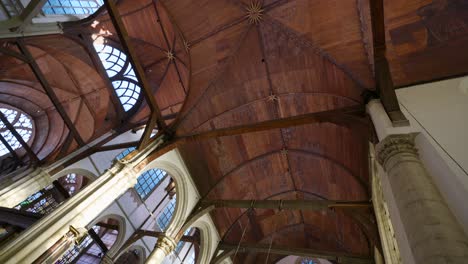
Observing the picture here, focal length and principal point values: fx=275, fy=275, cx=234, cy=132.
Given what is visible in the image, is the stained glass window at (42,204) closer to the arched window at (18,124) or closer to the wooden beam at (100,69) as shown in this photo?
the arched window at (18,124)

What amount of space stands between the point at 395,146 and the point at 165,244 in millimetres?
7905

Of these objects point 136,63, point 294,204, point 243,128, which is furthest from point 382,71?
point 136,63

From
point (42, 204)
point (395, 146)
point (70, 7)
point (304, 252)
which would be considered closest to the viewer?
point (395, 146)

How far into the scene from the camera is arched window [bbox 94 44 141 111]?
15.1 metres

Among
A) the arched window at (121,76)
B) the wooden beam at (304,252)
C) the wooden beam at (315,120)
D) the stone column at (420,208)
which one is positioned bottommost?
the stone column at (420,208)

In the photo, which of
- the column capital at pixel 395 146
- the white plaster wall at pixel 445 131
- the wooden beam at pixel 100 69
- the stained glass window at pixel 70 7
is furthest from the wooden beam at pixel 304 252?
the stained glass window at pixel 70 7

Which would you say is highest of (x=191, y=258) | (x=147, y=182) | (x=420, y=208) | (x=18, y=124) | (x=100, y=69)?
(x=100, y=69)

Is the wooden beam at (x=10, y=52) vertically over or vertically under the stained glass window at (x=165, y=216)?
under

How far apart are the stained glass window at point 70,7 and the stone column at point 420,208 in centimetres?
1170

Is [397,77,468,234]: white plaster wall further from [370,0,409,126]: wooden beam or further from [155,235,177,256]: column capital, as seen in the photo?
[155,235,177,256]: column capital

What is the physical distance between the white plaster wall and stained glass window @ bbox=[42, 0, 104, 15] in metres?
11.9

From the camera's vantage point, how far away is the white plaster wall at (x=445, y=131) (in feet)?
13.6

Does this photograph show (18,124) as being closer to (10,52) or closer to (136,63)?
(10,52)

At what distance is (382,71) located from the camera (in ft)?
21.9
